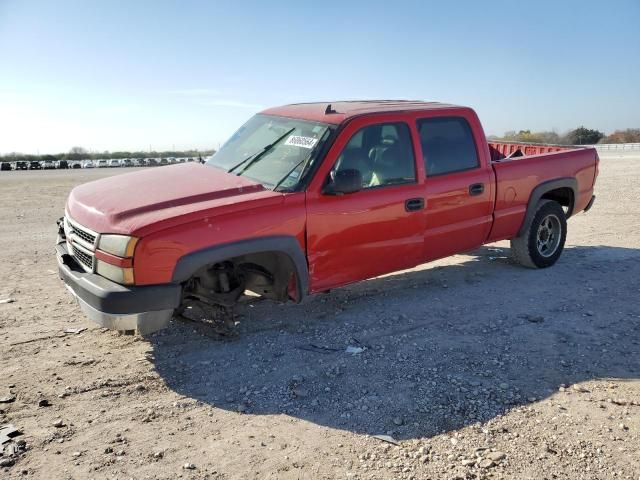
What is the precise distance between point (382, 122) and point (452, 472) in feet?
10.3

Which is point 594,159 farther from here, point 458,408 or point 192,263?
point 192,263

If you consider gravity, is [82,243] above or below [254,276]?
above

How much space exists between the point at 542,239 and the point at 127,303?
16.7 ft

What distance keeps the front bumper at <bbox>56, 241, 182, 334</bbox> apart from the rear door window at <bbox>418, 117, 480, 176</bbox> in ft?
9.13

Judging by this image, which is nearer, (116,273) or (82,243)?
(116,273)

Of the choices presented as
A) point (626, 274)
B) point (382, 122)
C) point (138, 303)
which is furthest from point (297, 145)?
point (626, 274)

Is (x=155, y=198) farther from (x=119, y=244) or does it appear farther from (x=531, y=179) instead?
→ (x=531, y=179)

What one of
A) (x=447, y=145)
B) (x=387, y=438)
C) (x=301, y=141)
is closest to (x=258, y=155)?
(x=301, y=141)

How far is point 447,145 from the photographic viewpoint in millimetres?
5551

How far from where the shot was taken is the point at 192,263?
3.94 meters

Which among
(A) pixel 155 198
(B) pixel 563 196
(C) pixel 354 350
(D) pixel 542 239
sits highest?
(A) pixel 155 198

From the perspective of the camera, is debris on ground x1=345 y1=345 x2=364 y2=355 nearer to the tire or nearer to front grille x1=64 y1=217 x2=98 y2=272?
front grille x1=64 y1=217 x2=98 y2=272

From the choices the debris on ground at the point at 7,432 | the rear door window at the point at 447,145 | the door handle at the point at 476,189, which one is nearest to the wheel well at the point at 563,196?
the door handle at the point at 476,189

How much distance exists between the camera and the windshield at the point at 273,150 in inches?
184
